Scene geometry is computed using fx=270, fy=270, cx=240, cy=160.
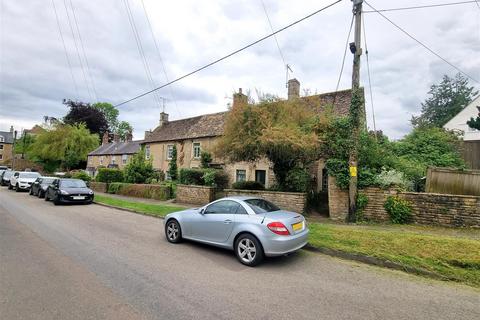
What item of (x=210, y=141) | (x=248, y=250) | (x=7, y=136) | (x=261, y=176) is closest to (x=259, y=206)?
(x=248, y=250)

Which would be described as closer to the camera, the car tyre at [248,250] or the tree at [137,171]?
the car tyre at [248,250]

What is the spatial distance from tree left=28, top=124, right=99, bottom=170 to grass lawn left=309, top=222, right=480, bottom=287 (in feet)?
145

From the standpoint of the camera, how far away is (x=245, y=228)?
5.93 metres

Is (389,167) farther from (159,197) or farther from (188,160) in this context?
(188,160)

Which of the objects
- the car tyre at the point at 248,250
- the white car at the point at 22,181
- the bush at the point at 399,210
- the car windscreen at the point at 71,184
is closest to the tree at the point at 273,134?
the bush at the point at 399,210

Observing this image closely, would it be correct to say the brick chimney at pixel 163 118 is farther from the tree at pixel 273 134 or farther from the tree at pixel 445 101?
the tree at pixel 445 101

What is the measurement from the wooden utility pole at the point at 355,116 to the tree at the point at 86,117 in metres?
52.3

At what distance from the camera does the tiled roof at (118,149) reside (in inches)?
1442

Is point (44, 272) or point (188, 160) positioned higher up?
point (188, 160)

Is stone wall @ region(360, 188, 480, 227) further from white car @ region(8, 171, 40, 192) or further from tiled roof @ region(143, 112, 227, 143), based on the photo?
white car @ region(8, 171, 40, 192)

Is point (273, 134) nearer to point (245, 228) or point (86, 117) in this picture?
point (245, 228)

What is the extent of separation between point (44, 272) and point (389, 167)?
12.0 meters

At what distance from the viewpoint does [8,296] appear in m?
3.98

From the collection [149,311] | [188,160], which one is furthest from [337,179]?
[188,160]
